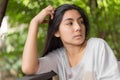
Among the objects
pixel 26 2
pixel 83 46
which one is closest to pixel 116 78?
pixel 83 46

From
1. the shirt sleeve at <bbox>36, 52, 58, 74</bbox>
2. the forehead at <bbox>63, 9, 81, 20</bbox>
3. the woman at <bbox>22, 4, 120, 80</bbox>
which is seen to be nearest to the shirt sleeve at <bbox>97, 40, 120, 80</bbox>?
the woman at <bbox>22, 4, 120, 80</bbox>

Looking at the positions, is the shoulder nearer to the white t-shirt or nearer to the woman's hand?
the white t-shirt

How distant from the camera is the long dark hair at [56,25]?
9.09ft

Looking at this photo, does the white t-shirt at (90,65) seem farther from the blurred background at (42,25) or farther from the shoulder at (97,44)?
the blurred background at (42,25)

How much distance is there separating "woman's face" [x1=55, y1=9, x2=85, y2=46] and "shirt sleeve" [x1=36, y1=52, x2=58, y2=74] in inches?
8.2

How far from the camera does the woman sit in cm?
265

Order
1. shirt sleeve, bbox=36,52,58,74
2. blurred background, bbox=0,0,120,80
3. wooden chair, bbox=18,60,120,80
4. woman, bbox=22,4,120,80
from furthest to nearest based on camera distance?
blurred background, bbox=0,0,120,80 → shirt sleeve, bbox=36,52,58,74 → woman, bbox=22,4,120,80 → wooden chair, bbox=18,60,120,80

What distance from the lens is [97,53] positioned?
268 centimetres

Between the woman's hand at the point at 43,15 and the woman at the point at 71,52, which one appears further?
the woman's hand at the point at 43,15

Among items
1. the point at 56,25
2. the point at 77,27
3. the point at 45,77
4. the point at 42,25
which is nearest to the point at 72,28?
the point at 77,27

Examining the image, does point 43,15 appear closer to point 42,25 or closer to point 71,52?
point 71,52

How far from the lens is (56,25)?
281 centimetres

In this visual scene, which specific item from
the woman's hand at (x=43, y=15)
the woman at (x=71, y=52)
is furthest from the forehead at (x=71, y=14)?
the woman's hand at (x=43, y=15)

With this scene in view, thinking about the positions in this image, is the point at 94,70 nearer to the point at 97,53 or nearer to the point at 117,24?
the point at 97,53
